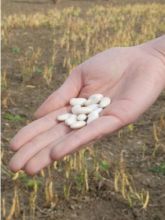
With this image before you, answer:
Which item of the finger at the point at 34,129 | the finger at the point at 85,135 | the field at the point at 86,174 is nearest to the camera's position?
the finger at the point at 85,135

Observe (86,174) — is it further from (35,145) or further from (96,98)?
(35,145)

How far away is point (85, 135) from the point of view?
1.79 meters

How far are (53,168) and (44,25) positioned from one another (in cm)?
663

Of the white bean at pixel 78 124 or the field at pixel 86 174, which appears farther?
the field at pixel 86 174

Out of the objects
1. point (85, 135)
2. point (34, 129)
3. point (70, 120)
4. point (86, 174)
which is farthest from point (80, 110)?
point (86, 174)

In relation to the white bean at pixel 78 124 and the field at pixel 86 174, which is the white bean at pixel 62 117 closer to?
the white bean at pixel 78 124

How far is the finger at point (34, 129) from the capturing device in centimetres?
191

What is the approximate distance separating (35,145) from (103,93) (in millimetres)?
577

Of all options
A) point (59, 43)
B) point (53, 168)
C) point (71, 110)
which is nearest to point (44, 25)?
point (59, 43)

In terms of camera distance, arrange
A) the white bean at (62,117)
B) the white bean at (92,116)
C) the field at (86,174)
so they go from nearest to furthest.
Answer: the white bean at (92,116) < the white bean at (62,117) < the field at (86,174)

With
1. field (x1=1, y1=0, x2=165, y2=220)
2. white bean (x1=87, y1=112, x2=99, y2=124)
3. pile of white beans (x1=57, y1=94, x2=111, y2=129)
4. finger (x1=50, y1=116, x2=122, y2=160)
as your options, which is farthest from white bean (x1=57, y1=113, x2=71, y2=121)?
field (x1=1, y1=0, x2=165, y2=220)

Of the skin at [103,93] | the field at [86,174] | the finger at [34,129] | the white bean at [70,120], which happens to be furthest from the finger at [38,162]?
the field at [86,174]

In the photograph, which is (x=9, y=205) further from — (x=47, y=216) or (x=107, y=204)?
(x=107, y=204)

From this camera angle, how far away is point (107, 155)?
3113 mm
